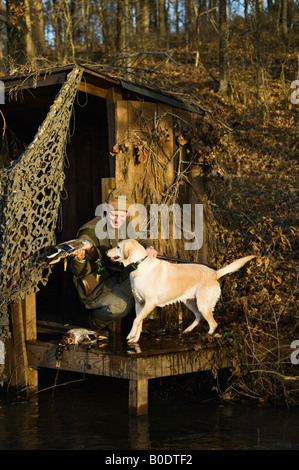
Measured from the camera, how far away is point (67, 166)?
8.20 meters

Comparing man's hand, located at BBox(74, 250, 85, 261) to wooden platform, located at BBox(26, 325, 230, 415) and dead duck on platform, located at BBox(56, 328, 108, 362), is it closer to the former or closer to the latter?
dead duck on platform, located at BBox(56, 328, 108, 362)

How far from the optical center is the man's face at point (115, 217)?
22.1 ft

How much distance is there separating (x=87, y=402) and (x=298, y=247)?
543 cm

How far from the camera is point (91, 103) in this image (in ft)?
26.1

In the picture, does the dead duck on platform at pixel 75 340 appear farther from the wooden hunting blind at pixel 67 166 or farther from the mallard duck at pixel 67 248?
the mallard duck at pixel 67 248

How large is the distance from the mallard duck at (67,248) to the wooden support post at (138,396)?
4.72ft

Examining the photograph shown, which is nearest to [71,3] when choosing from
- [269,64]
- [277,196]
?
[269,64]

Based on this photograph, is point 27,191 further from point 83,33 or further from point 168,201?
point 83,33

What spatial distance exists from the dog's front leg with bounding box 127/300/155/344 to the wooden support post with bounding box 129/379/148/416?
615 mm

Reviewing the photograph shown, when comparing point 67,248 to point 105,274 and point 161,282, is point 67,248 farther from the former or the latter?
point 161,282

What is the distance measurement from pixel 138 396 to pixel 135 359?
1.31ft

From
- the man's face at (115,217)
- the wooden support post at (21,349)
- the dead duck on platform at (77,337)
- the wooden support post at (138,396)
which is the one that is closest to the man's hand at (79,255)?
the man's face at (115,217)

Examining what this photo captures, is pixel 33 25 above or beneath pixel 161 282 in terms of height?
above

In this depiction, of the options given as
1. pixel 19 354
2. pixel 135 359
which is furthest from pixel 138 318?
pixel 19 354
